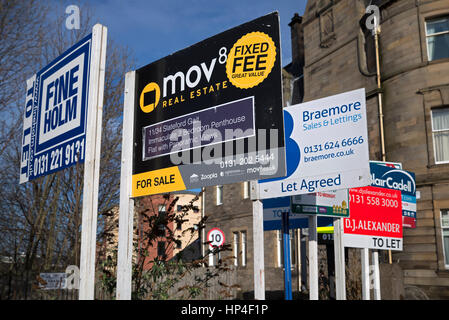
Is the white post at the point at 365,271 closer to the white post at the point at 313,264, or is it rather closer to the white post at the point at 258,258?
the white post at the point at 313,264

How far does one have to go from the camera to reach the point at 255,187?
609 cm

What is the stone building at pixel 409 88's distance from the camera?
19.0 meters

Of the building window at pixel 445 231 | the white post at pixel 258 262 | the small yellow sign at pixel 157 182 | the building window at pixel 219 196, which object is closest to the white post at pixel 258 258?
the white post at pixel 258 262

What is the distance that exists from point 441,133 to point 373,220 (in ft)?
37.8

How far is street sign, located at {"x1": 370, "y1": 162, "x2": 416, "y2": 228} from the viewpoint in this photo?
1132cm

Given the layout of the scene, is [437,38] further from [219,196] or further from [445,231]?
[219,196]

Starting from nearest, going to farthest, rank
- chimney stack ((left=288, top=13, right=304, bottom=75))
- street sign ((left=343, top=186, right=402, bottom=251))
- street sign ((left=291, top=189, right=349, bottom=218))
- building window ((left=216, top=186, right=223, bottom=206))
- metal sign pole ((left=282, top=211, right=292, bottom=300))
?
street sign ((left=291, top=189, right=349, bottom=218))
metal sign pole ((left=282, top=211, right=292, bottom=300))
street sign ((left=343, top=186, right=402, bottom=251))
chimney stack ((left=288, top=13, right=304, bottom=75))
building window ((left=216, top=186, right=223, bottom=206))

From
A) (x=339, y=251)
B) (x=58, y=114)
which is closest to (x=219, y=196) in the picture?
(x=339, y=251)

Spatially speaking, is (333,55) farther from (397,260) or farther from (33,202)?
(33,202)

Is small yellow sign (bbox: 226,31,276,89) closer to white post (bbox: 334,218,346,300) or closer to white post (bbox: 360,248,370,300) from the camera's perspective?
white post (bbox: 334,218,346,300)

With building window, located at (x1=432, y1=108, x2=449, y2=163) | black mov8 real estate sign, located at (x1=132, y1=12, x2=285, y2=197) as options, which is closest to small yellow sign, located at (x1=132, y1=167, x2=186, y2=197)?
black mov8 real estate sign, located at (x1=132, y1=12, x2=285, y2=197)

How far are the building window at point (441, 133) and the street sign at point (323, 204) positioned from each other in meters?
12.3

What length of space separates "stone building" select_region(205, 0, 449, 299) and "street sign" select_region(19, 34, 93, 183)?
13.6 metres

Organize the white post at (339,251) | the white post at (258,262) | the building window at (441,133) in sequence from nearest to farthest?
the white post at (258,262)
the white post at (339,251)
the building window at (441,133)
